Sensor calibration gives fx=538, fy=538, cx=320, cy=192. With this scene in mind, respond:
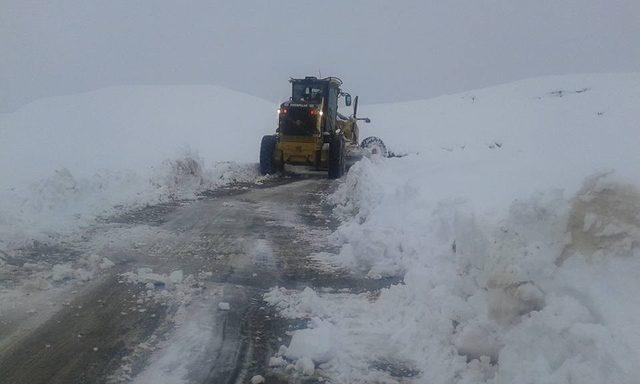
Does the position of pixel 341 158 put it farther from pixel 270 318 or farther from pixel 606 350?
pixel 606 350

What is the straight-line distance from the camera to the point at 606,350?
2.83 meters

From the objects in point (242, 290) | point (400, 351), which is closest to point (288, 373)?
point (400, 351)

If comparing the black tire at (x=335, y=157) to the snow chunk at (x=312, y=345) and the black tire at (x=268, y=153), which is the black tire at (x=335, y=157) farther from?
the snow chunk at (x=312, y=345)

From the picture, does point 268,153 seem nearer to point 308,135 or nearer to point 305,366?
point 308,135

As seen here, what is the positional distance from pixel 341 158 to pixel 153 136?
16.1m

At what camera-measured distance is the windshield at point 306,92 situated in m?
17.8

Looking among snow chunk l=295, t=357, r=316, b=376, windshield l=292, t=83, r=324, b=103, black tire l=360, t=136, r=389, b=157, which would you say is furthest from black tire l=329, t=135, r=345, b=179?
snow chunk l=295, t=357, r=316, b=376

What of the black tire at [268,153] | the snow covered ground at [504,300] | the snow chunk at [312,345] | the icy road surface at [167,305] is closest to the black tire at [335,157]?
the black tire at [268,153]

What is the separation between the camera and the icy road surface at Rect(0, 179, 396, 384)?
3.89 meters

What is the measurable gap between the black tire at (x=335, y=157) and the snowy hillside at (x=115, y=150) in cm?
264

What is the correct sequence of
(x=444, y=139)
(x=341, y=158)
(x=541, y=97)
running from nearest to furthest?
1. (x=341, y=158)
2. (x=444, y=139)
3. (x=541, y=97)

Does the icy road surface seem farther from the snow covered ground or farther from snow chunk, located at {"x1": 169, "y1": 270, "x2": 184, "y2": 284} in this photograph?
the snow covered ground

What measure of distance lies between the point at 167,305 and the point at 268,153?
12805 mm

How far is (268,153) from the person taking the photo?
1769cm
